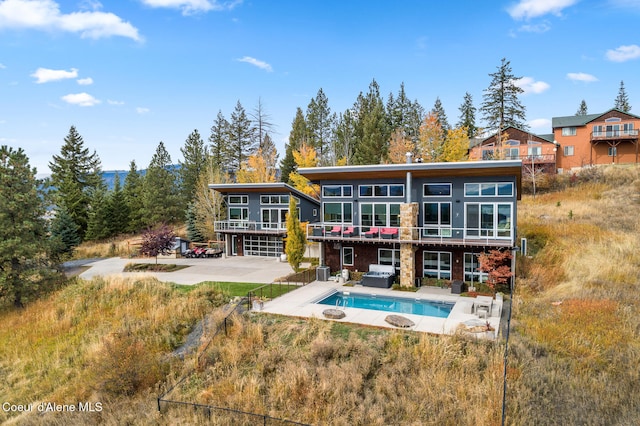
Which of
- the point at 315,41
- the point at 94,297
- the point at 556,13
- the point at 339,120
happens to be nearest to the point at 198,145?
the point at 339,120

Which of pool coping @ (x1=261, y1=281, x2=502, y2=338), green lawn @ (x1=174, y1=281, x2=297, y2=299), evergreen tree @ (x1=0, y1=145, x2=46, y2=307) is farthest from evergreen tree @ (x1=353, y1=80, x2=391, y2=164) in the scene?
evergreen tree @ (x1=0, y1=145, x2=46, y2=307)

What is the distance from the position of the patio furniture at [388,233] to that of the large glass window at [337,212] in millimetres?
2404

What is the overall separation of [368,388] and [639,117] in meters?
42.0

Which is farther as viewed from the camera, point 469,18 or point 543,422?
point 469,18

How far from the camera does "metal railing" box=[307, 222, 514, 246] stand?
17.2m

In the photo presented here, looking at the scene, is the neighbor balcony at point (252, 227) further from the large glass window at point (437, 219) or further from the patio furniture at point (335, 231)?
the large glass window at point (437, 219)

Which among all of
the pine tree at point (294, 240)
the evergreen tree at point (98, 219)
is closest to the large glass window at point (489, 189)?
the pine tree at point (294, 240)

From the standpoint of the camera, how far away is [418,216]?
1922cm

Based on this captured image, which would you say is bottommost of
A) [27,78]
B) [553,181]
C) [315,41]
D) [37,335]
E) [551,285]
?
[37,335]

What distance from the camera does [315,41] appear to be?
28812 millimetres

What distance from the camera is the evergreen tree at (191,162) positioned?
4566cm

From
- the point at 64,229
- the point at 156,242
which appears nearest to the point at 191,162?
the point at 64,229

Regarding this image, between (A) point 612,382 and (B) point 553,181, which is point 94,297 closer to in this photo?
(A) point 612,382

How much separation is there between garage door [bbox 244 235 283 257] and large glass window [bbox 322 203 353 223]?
7.71 m
